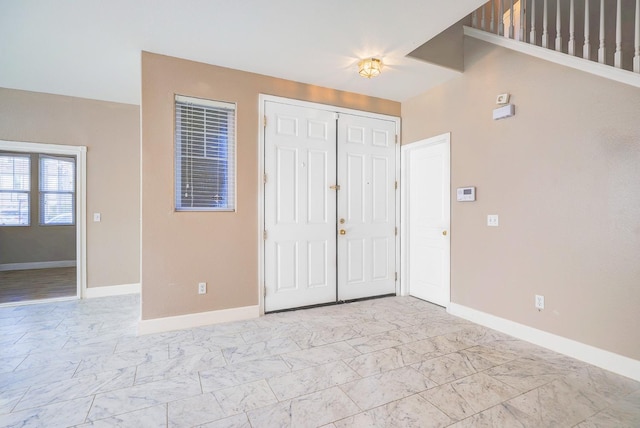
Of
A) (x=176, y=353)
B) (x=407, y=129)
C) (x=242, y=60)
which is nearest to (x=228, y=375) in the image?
(x=176, y=353)

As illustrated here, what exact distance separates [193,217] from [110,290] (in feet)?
7.93

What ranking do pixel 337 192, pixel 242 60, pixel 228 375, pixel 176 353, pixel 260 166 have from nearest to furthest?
pixel 228 375 → pixel 176 353 → pixel 242 60 → pixel 260 166 → pixel 337 192

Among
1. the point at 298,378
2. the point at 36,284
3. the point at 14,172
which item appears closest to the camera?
the point at 298,378

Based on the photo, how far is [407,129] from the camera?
4285mm

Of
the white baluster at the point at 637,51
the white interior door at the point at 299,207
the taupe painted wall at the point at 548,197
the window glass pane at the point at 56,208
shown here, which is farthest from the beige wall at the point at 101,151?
the white baluster at the point at 637,51

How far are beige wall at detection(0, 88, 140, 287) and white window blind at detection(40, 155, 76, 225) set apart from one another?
2.69 metres

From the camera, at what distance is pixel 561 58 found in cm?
260

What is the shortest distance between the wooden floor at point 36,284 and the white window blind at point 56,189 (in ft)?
3.78

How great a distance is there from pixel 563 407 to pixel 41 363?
151 inches

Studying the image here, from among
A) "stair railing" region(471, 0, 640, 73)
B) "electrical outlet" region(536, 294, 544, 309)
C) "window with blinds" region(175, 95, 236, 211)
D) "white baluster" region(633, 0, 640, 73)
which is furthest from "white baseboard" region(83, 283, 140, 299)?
"white baluster" region(633, 0, 640, 73)

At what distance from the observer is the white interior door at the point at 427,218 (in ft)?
12.3

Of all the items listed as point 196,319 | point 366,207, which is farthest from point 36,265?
point 366,207

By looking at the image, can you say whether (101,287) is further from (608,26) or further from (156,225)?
(608,26)

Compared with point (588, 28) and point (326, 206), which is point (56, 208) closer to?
point (326, 206)
